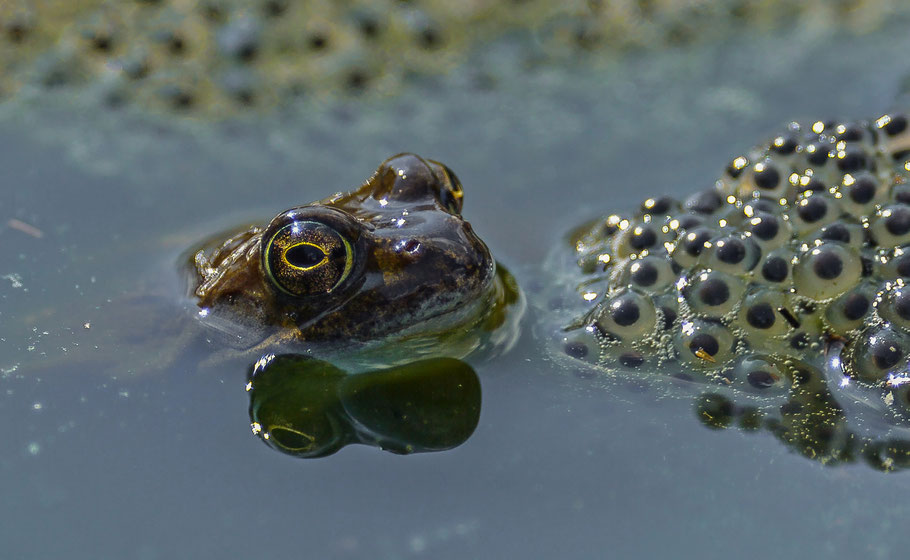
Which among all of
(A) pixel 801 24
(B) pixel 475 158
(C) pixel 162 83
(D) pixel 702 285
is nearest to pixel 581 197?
(B) pixel 475 158

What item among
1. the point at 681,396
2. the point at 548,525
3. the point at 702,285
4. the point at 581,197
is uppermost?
the point at 581,197

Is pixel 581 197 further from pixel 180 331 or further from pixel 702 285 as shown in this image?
pixel 180 331

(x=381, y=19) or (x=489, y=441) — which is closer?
(x=489, y=441)

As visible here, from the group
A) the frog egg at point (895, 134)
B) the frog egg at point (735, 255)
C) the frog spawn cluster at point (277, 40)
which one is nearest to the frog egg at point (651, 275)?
the frog egg at point (735, 255)

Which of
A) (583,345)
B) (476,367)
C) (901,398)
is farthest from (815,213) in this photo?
(476,367)

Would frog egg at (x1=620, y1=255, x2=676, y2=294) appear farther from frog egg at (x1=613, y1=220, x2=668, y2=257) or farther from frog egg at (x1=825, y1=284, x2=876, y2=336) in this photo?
frog egg at (x1=825, y1=284, x2=876, y2=336)

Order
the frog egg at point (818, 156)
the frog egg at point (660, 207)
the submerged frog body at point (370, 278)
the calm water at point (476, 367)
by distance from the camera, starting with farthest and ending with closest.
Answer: the frog egg at point (660, 207)
the frog egg at point (818, 156)
the submerged frog body at point (370, 278)
the calm water at point (476, 367)

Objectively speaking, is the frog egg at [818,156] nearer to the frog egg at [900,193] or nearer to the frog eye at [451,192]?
the frog egg at [900,193]
